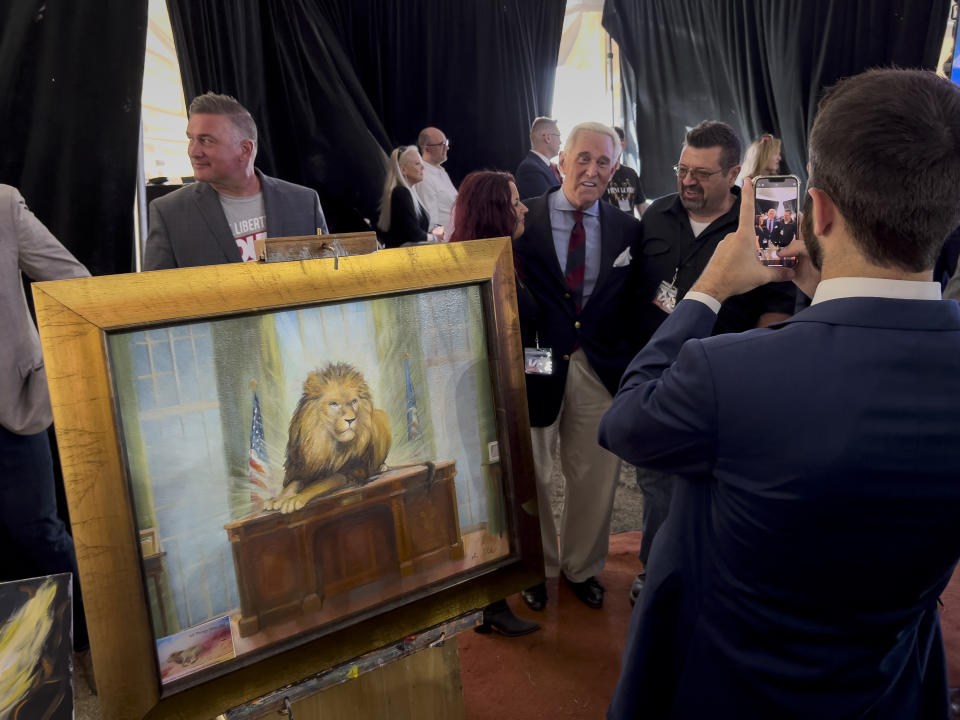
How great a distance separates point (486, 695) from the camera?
6.86 ft

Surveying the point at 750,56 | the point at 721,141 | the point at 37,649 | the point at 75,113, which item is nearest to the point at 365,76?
the point at 750,56

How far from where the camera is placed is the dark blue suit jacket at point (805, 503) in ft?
2.61

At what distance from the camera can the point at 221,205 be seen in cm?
223

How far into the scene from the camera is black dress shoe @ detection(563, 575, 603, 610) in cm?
252

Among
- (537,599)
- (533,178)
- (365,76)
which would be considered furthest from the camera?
(365,76)

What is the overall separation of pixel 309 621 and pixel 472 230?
1422 mm

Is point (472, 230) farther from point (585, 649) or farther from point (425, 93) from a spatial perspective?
point (425, 93)

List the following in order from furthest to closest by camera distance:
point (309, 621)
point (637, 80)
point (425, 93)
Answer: point (637, 80)
point (425, 93)
point (309, 621)

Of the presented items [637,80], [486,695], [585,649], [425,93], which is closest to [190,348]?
[486,695]

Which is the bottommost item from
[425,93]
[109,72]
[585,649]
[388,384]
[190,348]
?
[585,649]

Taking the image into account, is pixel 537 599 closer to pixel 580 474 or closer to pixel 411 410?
pixel 580 474

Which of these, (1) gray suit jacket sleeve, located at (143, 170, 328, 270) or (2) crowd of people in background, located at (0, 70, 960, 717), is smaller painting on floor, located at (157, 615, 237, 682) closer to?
(2) crowd of people in background, located at (0, 70, 960, 717)

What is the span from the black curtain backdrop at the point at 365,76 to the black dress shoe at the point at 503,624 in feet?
10.6

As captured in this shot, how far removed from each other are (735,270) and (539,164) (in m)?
4.38
